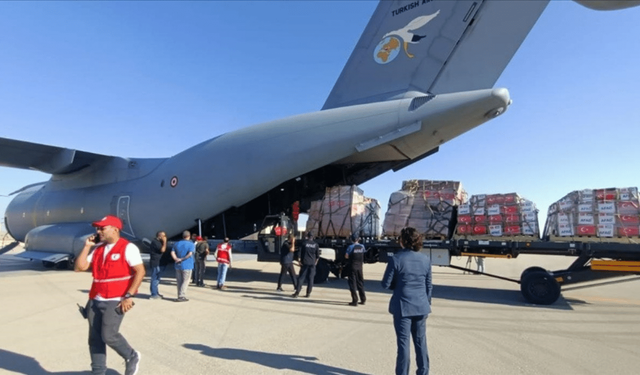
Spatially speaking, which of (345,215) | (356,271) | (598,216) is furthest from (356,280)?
(598,216)

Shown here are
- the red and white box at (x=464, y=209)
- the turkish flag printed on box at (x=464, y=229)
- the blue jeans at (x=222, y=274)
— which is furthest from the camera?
the blue jeans at (x=222, y=274)

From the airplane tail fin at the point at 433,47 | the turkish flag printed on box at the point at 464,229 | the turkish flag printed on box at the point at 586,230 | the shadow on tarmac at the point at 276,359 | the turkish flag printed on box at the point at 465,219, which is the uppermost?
the airplane tail fin at the point at 433,47

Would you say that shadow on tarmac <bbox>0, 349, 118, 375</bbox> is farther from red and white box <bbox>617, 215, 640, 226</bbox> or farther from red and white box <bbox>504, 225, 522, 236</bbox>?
red and white box <bbox>617, 215, 640, 226</bbox>

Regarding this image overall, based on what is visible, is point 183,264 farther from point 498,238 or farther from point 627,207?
point 627,207

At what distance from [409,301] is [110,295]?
2772 millimetres

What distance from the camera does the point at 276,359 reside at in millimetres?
4605

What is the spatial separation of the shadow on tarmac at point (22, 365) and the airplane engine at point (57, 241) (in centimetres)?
1026

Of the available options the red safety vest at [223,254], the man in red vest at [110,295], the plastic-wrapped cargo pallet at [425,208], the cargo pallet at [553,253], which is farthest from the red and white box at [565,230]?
the man in red vest at [110,295]

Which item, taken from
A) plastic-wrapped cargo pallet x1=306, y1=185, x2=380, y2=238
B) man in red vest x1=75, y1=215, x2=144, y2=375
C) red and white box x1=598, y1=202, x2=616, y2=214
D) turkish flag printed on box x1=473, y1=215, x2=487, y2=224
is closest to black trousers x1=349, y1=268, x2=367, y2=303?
plastic-wrapped cargo pallet x1=306, y1=185, x2=380, y2=238

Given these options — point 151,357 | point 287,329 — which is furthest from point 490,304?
point 151,357

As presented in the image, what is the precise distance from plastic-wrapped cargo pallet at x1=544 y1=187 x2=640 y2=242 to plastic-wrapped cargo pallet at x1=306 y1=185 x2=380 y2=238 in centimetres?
449

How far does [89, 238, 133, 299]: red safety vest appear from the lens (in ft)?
11.9

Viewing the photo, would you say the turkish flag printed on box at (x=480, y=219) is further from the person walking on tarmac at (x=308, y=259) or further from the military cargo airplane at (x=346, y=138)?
the person walking on tarmac at (x=308, y=259)

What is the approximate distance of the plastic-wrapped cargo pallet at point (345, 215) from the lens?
35.6ft
